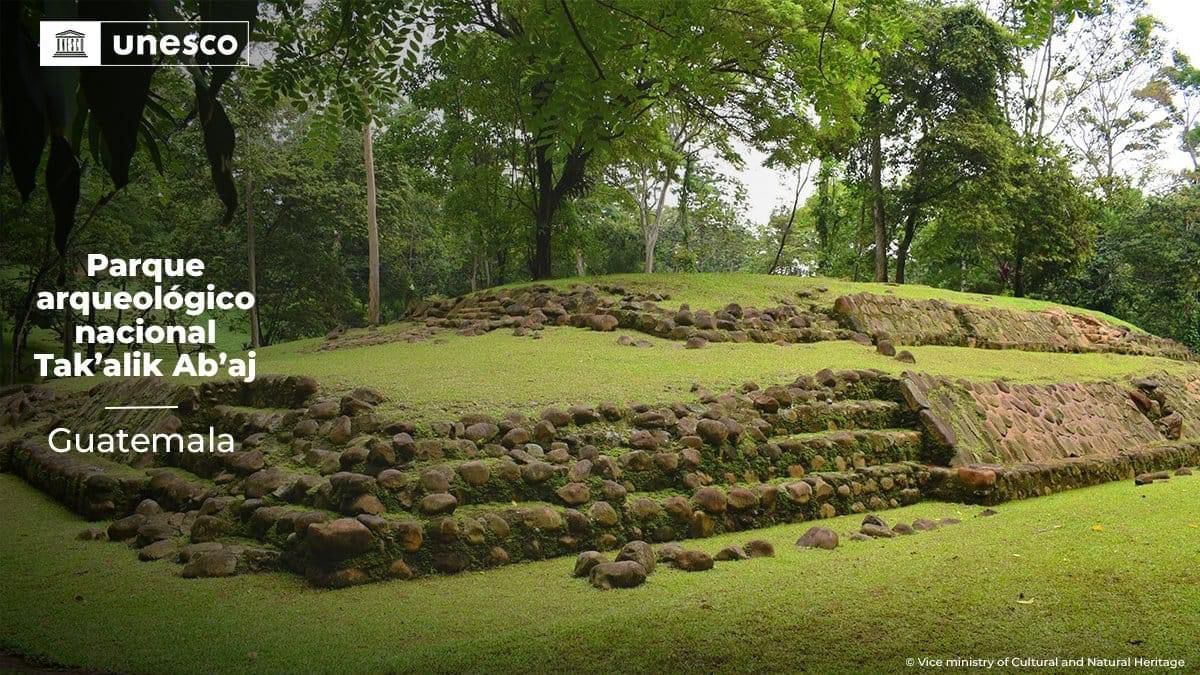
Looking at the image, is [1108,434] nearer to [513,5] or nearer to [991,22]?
[513,5]

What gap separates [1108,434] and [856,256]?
14972 millimetres

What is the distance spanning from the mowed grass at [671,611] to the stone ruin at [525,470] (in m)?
0.21

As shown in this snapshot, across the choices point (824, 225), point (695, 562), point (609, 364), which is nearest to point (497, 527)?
point (695, 562)

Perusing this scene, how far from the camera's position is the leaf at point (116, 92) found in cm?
146

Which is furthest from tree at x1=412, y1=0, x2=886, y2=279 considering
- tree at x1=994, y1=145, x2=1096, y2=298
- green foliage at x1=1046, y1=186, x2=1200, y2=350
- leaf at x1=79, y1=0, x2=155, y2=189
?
green foliage at x1=1046, y1=186, x2=1200, y2=350

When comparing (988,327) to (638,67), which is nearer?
(638,67)

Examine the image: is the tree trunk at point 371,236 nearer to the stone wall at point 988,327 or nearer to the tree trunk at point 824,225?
the stone wall at point 988,327

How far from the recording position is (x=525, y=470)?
15.7ft

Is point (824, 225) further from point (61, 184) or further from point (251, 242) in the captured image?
point (61, 184)

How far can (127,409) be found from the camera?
22.4 ft

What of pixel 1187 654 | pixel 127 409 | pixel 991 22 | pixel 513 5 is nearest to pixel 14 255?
pixel 127 409

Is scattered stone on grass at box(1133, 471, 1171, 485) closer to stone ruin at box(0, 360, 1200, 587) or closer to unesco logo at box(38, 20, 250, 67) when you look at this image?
stone ruin at box(0, 360, 1200, 587)

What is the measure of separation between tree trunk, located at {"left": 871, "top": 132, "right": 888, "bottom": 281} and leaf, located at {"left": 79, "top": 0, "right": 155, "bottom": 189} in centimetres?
1919

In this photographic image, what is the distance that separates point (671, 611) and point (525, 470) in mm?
1790
